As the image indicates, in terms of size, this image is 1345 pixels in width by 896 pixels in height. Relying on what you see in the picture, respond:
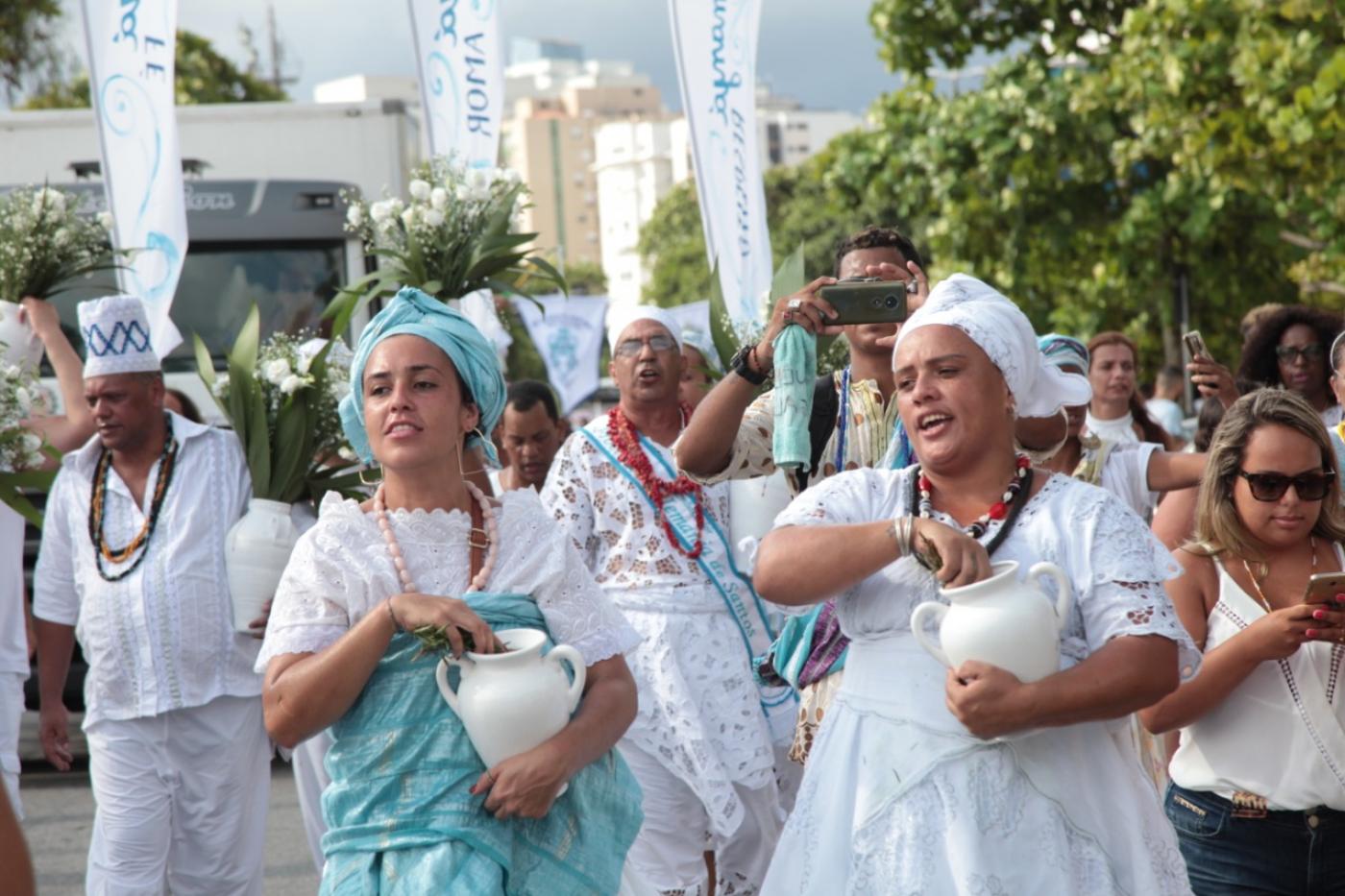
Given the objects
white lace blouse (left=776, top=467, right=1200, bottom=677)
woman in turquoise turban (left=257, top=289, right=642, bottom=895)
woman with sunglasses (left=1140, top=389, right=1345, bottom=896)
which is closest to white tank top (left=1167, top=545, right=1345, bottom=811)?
woman with sunglasses (left=1140, top=389, right=1345, bottom=896)

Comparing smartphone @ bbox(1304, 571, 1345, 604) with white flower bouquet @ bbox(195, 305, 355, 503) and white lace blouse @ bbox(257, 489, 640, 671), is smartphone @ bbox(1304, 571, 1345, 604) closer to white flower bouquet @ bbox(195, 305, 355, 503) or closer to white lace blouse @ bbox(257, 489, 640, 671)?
white lace blouse @ bbox(257, 489, 640, 671)

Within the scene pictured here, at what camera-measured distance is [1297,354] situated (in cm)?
737

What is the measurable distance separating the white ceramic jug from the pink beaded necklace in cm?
24

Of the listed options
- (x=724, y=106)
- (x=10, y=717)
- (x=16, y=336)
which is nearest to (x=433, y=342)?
(x=10, y=717)

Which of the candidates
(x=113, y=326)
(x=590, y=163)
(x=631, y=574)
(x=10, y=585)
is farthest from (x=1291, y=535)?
(x=590, y=163)

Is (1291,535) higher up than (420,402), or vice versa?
(420,402)

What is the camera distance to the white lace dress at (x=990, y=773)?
3.37 m

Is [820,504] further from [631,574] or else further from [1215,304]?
[1215,304]

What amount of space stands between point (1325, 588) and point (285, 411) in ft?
13.0

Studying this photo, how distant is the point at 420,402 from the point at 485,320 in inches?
178

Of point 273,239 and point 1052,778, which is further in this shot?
point 273,239

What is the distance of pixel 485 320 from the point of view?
8.41m

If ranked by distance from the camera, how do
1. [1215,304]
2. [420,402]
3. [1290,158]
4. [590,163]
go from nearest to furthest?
[420,402]
[1290,158]
[1215,304]
[590,163]

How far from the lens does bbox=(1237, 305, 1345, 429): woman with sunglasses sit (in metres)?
7.35
